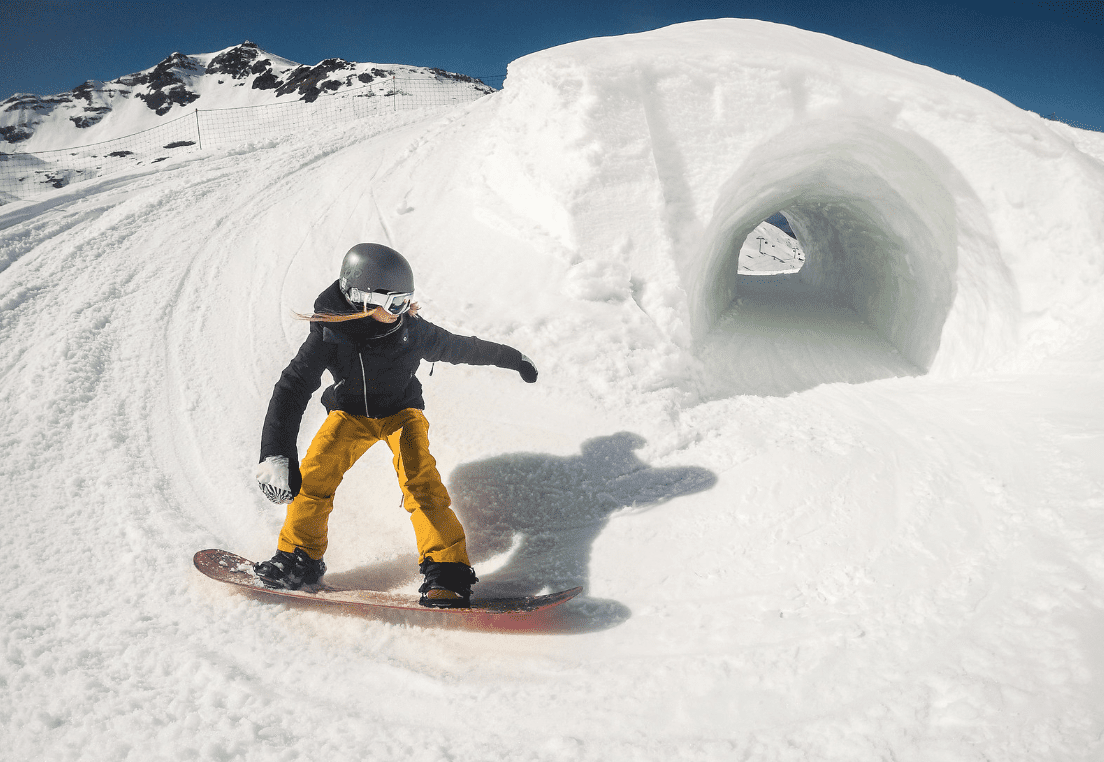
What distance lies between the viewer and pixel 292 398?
2.49m

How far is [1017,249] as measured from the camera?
13.7ft

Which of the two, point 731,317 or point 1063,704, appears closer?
point 1063,704

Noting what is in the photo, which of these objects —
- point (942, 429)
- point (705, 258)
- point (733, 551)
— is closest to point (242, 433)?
point (733, 551)

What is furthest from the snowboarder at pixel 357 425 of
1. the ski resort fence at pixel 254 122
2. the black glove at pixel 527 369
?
the ski resort fence at pixel 254 122

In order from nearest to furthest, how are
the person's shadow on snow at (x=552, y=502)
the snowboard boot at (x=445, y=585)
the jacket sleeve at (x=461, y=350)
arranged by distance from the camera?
the snowboard boot at (x=445, y=585), the person's shadow on snow at (x=552, y=502), the jacket sleeve at (x=461, y=350)

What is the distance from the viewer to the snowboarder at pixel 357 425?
7.73 feet

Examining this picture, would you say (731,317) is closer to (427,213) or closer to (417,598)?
(427,213)

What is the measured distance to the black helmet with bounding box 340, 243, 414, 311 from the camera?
241 centimetres

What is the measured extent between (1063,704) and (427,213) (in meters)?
5.72

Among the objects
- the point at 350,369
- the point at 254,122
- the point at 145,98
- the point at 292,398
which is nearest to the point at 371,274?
the point at 350,369

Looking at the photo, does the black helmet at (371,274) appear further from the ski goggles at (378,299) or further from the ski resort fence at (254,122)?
the ski resort fence at (254,122)

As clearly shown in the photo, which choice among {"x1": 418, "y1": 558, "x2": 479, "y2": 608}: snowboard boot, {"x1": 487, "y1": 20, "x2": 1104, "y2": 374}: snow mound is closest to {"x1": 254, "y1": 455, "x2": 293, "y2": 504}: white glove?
{"x1": 418, "y1": 558, "x2": 479, "y2": 608}: snowboard boot

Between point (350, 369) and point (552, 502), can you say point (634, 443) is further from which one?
point (350, 369)

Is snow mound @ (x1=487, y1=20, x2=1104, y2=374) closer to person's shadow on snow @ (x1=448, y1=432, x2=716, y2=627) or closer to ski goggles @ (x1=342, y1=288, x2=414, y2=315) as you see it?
person's shadow on snow @ (x1=448, y1=432, x2=716, y2=627)
